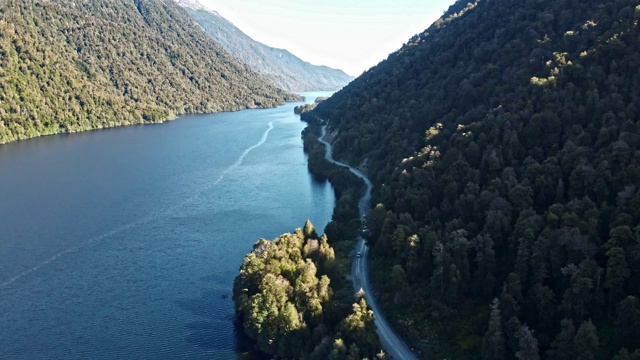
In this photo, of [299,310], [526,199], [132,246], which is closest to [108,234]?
[132,246]

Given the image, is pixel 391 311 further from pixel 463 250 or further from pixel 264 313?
pixel 264 313

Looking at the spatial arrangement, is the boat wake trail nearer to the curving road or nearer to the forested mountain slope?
the curving road

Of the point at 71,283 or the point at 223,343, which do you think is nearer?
the point at 223,343

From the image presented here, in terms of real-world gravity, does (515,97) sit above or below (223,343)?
above

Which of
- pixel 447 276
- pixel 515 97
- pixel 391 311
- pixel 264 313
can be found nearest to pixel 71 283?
pixel 264 313

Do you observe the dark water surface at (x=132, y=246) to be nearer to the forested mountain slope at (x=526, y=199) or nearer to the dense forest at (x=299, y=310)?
the dense forest at (x=299, y=310)

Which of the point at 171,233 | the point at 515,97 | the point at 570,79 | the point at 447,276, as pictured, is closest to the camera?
the point at 447,276
